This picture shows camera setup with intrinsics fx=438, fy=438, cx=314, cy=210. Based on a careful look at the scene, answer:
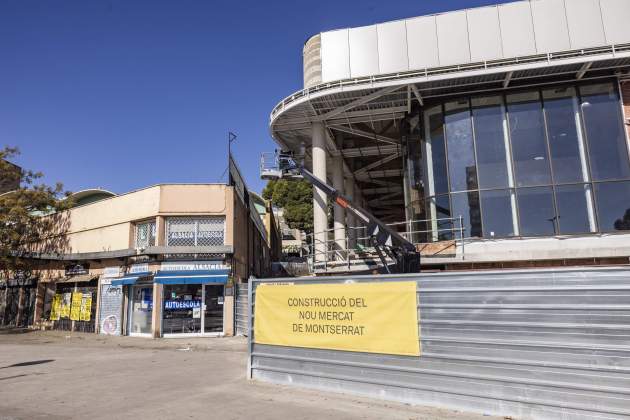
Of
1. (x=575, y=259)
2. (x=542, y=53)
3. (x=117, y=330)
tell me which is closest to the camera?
(x=575, y=259)

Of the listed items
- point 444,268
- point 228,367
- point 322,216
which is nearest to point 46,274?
point 322,216

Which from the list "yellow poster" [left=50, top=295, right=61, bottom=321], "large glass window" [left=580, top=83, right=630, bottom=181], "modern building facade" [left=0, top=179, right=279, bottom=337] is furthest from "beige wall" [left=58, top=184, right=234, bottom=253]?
"large glass window" [left=580, top=83, right=630, bottom=181]

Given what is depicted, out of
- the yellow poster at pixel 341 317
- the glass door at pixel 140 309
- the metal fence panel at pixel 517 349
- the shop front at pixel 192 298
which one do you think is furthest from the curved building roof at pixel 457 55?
the metal fence panel at pixel 517 349

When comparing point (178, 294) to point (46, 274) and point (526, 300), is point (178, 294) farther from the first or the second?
point (526, 300)

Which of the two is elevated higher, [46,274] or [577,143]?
[577,143]

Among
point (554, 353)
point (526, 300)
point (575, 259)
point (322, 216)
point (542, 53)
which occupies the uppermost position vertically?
point (542, 53)

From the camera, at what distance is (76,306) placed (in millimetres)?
22531

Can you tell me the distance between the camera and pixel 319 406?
6.83 meters

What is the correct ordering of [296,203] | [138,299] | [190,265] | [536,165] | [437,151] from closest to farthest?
[536,165] < [437,151] < [190,265] < [138,299] < [296,203]

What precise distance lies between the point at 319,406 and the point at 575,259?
1220 centimetres

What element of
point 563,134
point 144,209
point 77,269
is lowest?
point 77,269

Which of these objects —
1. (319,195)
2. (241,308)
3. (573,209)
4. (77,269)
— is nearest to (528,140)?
(573,209)

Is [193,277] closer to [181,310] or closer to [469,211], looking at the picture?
[181,310]

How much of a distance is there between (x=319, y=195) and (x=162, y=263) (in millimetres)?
7570
